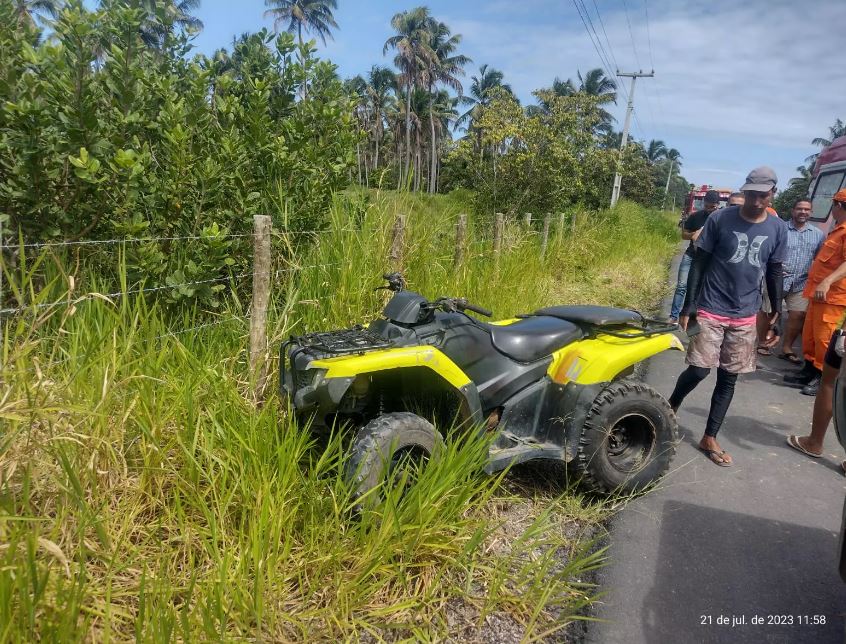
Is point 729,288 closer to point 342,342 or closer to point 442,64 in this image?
point 342,342

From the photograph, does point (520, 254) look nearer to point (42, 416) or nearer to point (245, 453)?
point (245, 453)

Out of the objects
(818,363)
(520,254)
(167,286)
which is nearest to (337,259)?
(167,286)

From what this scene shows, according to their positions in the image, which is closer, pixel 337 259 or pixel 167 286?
pixel 167 286

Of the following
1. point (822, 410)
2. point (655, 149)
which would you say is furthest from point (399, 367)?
point (655, 149)

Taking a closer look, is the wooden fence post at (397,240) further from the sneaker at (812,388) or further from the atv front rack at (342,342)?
the sneaker at (812,388)

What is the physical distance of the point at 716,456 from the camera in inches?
147

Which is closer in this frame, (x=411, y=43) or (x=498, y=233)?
(x=498, y=233)

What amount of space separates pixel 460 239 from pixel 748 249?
2.73 meters

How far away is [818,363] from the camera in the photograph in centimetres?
500

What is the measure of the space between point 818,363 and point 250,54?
18.9ft

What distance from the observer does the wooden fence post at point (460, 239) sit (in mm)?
5695

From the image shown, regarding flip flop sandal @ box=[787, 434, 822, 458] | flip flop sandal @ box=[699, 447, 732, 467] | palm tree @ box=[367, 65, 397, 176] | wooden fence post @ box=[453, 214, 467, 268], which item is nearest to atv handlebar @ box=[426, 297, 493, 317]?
flip flop sandal @ box=[699, 447, 732, 467]

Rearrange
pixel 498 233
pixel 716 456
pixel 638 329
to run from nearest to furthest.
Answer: pixel 638 329 → pixel 716 456 → pixel 498 233

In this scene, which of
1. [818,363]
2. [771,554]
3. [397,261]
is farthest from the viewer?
[818,363]
